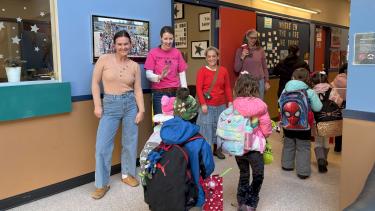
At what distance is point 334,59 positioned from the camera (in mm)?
7996

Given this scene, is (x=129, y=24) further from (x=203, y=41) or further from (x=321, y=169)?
(x=321, y=169)

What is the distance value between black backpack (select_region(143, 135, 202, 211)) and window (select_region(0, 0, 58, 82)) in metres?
1.59

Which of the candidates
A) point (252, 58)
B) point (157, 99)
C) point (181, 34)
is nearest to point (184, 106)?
point (157, 99)

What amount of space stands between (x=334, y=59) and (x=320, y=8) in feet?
4.41

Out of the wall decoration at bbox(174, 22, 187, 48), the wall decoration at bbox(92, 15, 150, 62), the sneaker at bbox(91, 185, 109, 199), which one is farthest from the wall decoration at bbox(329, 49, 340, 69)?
Answer: the sneaker at bbox(91, 185, 109, 199)

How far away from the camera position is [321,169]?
3586 mm

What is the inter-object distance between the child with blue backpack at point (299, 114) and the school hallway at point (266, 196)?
8.2 inches

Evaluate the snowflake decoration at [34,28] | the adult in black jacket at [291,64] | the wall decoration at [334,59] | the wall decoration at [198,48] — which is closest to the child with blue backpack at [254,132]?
the snowflake decoration at [34,28]

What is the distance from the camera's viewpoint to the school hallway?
2.79 metres

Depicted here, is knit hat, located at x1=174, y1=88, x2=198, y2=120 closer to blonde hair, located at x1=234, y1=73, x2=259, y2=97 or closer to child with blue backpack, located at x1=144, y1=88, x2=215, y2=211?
child with blue backpack, located at x1=144, y1=88, x2=215, y2=211

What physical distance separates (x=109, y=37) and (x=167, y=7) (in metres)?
0.90

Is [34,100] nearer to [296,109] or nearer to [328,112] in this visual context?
[296,109]

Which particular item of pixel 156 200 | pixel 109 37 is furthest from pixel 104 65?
pixel 156 200

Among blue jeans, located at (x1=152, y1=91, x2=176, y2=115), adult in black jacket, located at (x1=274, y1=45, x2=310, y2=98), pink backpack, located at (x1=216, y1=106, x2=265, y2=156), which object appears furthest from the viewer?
adult in black jacket, located at (x1=274, y1=45, x2=310, y2=98)
